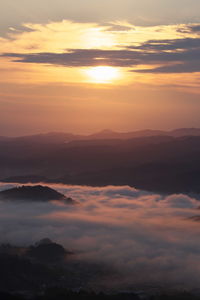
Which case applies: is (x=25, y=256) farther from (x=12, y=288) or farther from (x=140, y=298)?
(x=140, y=298)

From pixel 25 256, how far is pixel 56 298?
2121 inches

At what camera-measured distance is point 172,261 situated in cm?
19838

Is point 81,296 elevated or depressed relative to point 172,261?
depressed

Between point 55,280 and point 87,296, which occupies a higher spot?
point 55,280

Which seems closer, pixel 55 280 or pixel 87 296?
pixel 87 296

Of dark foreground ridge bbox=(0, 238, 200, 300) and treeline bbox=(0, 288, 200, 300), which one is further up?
dark foreground ridge bbox=(0, 238, 200, 300)

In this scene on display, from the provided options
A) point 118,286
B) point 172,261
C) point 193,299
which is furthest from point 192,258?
point 193,299

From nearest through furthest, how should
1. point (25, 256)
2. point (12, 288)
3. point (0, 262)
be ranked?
1. point (12, 288)
2. point (0, 262)
3. point (25, 256)

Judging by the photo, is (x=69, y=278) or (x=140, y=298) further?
(x=69, y=278)

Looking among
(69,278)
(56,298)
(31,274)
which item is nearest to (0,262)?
(31,274)

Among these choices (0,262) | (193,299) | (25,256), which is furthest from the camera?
(25,256)

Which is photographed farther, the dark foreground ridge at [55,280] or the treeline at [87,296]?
the dark foreground ridge at [55,280]

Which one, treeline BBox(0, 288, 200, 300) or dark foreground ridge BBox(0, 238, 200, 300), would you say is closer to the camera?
treeline BBox(0, 288, 200, 300)

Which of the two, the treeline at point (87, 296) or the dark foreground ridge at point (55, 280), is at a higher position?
the dark foreground ridge at point (55, 280)
